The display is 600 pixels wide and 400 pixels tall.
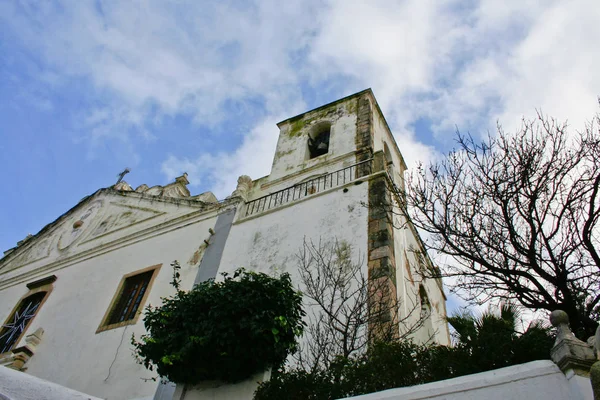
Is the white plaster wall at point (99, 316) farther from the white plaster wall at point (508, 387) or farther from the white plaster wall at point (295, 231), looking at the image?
the white plaster wall at point (508, 387)

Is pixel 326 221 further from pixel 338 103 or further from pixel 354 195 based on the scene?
pixel 338 103

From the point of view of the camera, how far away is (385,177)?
1088 centimetres

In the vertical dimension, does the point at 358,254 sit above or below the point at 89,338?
above

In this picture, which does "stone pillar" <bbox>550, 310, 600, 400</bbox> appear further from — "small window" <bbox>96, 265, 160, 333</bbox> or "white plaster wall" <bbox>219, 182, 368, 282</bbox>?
"small window" <bbox>96, 265, 160, 333</bbox>

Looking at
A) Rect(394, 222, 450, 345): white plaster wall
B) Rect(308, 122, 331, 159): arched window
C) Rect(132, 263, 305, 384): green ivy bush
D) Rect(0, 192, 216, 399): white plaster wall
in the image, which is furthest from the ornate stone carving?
Rect(394, 222, 450, 345): white plaster wall

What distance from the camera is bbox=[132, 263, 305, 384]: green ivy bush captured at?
6172mm

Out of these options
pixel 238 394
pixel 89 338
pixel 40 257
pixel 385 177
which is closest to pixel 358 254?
pixel 385 177

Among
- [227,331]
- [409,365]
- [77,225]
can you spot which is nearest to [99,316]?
[77,225]

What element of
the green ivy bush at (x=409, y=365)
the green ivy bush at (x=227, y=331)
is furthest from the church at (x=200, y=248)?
the green ivy bush at (x=409, y=365)

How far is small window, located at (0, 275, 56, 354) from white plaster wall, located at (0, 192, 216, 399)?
0.37m

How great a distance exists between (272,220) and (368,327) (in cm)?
461

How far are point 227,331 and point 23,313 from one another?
11.2m

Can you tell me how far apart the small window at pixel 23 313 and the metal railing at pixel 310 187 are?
23.5ft

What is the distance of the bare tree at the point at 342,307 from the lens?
282 inches
